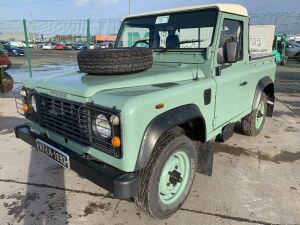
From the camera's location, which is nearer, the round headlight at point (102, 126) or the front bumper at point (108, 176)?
the front bumper at point (108, 176)

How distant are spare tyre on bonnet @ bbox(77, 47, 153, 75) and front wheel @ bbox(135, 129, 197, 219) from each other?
2.72ft

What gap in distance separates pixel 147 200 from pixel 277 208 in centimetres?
158

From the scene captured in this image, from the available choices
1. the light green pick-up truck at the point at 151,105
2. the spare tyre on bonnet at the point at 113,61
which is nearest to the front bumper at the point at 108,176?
the light green pick-up truck at the point at 151,105

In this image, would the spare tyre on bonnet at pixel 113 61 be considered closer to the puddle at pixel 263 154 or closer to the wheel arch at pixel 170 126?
the wheel arch at pixel 170 126

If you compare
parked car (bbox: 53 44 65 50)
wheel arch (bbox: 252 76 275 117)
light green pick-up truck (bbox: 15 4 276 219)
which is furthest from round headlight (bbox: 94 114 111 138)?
parked car (bbox: 53 44 65 50)

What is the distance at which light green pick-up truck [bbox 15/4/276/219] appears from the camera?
2.50m

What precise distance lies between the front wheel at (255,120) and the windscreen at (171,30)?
1977 millimetres

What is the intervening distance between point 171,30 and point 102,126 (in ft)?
6.67

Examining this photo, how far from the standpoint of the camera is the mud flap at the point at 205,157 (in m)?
3.58

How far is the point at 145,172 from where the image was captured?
109 inches

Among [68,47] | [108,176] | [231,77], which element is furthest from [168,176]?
[68,47]

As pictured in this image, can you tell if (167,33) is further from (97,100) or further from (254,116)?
(254,116)

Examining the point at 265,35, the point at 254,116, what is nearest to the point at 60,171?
the point at 254,116

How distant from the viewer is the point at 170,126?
268cm
